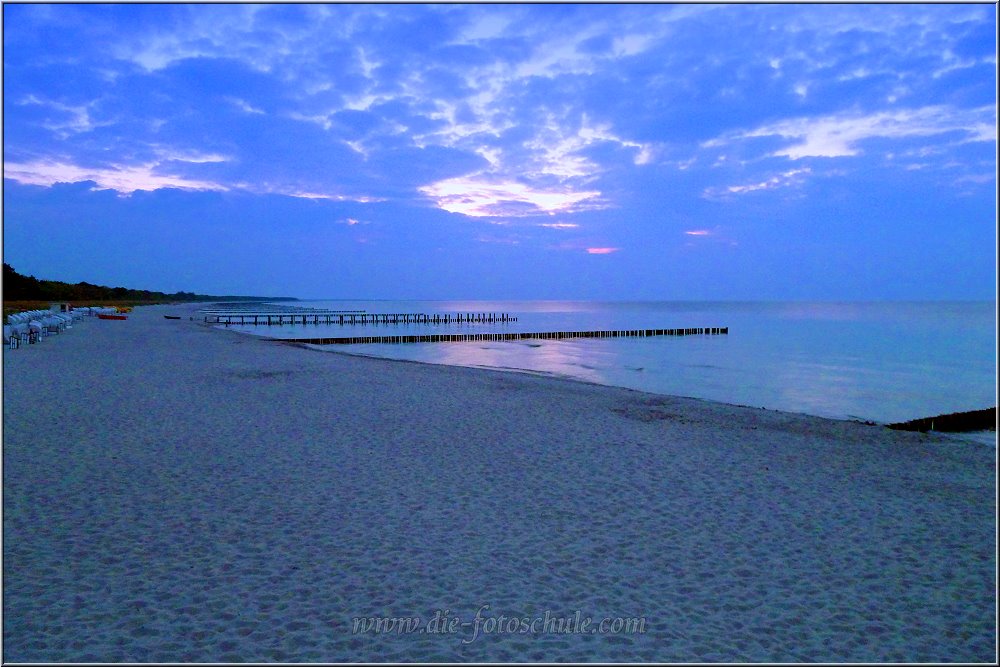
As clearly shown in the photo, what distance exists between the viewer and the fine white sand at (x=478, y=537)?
417 centimetres

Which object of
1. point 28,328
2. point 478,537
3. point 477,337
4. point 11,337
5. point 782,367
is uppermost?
point 28,328

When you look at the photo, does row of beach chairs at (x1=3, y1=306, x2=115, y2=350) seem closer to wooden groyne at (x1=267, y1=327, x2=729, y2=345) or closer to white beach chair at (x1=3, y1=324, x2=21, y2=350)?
white beach chair at (x1=3, y1=324, x2=21, y2=350)

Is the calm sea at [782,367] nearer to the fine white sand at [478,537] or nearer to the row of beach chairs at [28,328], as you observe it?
the fine white sand at [478,537]

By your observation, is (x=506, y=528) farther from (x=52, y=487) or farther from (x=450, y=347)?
(x=450, y=347)

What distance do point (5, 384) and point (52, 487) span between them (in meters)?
10.0

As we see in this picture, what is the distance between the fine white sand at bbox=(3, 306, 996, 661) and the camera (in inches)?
164

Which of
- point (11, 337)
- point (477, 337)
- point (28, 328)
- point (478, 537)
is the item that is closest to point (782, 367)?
point (477, 337)

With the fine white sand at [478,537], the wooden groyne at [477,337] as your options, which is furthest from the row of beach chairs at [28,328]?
the fine white sand at [478,537]

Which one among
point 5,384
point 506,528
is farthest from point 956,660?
point 5,384

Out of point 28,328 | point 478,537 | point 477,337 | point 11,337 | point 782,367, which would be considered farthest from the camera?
point 477,337

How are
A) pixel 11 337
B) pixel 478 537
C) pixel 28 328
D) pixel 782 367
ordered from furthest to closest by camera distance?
pixel 782 367 < pixel 28 328 < pixel 11 337 < pixel 478 537

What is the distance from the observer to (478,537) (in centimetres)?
588

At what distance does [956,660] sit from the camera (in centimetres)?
411

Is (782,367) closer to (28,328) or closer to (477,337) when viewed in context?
(477,337)
